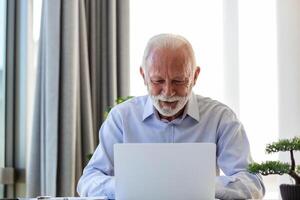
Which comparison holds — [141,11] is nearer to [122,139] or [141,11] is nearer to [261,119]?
[261,119]

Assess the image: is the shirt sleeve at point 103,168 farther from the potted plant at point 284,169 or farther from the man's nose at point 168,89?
the potted plant at point 284,169

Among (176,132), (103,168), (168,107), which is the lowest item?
(103,168)

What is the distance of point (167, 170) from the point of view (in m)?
1.26

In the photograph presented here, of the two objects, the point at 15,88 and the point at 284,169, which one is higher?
the point at 15,88

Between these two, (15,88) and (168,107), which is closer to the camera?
(168,107)

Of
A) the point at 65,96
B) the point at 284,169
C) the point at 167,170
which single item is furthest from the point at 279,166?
the point at 65,96

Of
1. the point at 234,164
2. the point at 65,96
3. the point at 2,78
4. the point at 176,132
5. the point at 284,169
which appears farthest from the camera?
the point at 2,78

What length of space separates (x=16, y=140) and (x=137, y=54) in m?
0.95

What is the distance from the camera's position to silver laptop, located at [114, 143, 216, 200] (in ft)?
4.11

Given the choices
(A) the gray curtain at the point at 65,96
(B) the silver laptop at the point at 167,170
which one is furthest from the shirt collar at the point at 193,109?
(A) the gray curtain at the point at 65,96

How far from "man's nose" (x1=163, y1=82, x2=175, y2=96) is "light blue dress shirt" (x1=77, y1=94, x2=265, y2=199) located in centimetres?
16

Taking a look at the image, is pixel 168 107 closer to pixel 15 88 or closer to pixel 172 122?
pixel 172 122

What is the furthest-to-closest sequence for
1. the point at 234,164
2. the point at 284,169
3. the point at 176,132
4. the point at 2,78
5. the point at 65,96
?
the point at 2,78, the point at 65,96, the point at 176,132, the point at 234,164, the point at 284,169

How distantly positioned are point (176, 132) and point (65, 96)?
105 cm
